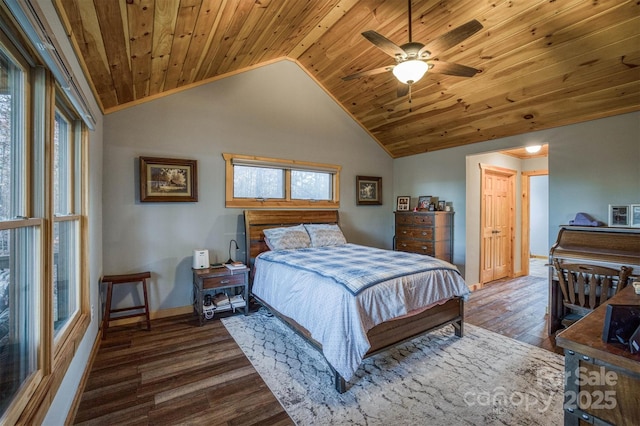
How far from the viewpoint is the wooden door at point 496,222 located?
16.6 ft

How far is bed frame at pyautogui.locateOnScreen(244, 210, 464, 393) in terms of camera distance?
7.70ft

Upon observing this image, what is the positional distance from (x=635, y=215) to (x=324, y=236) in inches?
135

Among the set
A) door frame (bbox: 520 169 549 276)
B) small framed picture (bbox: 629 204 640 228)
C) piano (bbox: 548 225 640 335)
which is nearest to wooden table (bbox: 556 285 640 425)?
piano (bbox: 548 225 640 335)

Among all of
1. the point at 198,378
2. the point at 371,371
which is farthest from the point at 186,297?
the point at 371,371

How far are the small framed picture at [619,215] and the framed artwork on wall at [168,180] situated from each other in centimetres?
480

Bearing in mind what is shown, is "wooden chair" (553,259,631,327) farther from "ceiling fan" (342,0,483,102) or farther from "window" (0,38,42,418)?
"window" (0,38,42,418)

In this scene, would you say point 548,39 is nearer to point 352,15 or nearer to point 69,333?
point 352,15

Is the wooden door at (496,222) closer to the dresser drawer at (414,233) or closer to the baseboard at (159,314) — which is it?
the dresser drawer at (414,233)

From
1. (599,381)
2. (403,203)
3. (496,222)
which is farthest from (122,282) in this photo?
(496,222)

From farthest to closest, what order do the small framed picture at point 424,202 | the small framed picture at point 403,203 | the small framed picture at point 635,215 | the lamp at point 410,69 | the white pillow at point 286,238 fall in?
the small framed picture at point 403,203, the small framed picture at point 424,202, the white pillow at point 286,238, the small framed picture at point 635,215, the lamp at point 410,69

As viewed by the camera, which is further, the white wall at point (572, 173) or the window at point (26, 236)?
the white wall at point (572, 173)

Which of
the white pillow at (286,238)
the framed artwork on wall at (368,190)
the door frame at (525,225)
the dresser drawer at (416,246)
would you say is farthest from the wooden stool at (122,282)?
the door frame at (525,225)

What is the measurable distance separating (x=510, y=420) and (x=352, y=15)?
147 inches

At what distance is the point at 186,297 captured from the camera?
3701 mm
